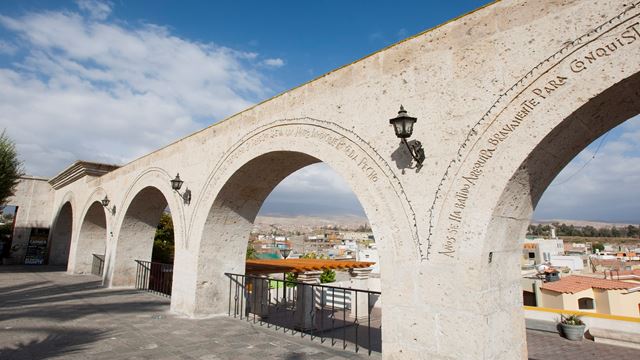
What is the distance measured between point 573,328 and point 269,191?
698 centimetres

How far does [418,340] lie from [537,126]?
92.7 inches

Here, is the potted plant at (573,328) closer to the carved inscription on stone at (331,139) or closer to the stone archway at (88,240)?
the carved inscription on stone at (331,139)

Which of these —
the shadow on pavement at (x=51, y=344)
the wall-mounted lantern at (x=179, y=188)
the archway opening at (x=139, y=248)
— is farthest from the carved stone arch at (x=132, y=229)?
the shadow on pavement at (x=51, y=344)

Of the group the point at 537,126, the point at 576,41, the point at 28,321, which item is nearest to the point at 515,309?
the point at 537,126

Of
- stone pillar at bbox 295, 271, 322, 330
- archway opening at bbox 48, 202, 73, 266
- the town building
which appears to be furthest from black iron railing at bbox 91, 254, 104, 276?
the town building

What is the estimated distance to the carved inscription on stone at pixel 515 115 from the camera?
291 cm

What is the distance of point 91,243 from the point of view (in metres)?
14.4

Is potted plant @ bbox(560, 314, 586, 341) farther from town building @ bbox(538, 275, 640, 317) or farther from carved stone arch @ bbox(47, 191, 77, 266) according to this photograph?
carved stone arch @ bbox(47, 191, 77, 266)

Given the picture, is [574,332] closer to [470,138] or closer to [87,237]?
[470,138]

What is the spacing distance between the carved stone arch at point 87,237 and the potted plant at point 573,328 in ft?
47.2

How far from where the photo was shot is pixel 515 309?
385 cm

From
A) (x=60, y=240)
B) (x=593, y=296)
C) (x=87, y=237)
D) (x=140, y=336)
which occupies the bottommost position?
(x=593, y=296)

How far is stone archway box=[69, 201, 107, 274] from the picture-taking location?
1388cm

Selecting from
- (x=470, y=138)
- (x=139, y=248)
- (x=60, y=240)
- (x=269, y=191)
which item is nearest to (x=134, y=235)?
(x=139, y=248)
